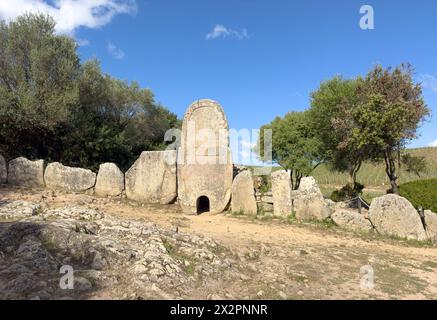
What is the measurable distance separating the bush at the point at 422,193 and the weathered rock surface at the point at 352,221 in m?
3.39

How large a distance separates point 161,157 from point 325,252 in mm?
7745

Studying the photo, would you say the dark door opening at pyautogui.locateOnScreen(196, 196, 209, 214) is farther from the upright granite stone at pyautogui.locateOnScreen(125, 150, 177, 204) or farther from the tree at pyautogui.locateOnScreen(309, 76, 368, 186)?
the tree at pyautogui.locateOnScreen(309, 76, 368, 186)

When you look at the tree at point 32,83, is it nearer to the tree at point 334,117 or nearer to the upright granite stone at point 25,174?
the upright granite stone at point 25,174

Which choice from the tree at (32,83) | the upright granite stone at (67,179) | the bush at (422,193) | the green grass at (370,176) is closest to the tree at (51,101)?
the tree at (32,83)

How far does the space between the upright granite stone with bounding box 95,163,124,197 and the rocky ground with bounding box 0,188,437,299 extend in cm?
431

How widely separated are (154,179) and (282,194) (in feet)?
16.6

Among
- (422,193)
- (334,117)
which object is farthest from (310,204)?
(334,117)

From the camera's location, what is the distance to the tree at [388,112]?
13.2 metres

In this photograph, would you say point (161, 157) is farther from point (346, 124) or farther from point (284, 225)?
point (346, 124)

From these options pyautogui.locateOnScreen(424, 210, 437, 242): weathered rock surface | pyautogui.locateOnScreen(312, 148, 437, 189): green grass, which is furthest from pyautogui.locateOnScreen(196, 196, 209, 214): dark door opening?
pyautogui.locateOnScreen(312, 148, 437, 189): green grass

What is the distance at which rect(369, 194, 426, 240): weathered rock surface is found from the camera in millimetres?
10492

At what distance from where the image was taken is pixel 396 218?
418 inches

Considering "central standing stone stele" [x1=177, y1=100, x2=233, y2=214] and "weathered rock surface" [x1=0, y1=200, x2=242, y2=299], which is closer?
"weathered rock surface" [x1=0, y1=200, x2=242, y2=299]

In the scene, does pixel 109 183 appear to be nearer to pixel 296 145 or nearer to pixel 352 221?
pixel 352 221
